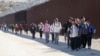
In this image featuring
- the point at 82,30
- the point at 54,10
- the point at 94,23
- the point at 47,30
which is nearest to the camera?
the point at 82,30

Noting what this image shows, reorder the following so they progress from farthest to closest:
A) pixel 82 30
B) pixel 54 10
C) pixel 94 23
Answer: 1. pixel 54 10
2. pixel 94 23
3. pixel 82 30

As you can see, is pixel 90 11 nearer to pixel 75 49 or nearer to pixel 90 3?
pixel 90 3

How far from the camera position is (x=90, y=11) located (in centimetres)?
2873

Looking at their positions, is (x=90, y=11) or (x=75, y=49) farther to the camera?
(x=90, y=11)

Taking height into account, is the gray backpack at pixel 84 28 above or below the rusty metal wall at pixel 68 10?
below

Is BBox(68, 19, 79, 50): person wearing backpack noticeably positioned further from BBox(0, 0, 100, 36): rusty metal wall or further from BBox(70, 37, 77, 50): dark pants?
BBox(0, 0, 100, 36): rusty metal wall

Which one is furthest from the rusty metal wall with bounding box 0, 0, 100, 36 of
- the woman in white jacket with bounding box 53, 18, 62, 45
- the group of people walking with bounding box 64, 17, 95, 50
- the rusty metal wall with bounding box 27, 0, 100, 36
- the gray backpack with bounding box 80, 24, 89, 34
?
the gray backpack with bounding box 80, 24, 89, 34

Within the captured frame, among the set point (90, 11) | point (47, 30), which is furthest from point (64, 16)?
point (47, 30)

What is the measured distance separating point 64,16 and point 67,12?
1.24 m

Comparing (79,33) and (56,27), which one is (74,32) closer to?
(79,33)

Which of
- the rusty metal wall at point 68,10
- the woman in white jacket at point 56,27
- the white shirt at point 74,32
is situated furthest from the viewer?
the rusty metal wall at point 68,10

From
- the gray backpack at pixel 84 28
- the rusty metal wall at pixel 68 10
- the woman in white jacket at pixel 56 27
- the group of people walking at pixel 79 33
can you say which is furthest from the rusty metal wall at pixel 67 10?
the gray backpack at pixel 84 28

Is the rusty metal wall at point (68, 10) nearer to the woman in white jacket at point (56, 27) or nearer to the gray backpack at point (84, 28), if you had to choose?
the woman in white jacket at point (56, 27)

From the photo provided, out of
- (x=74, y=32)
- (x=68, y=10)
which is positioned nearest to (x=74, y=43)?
(x=74, y=32)
